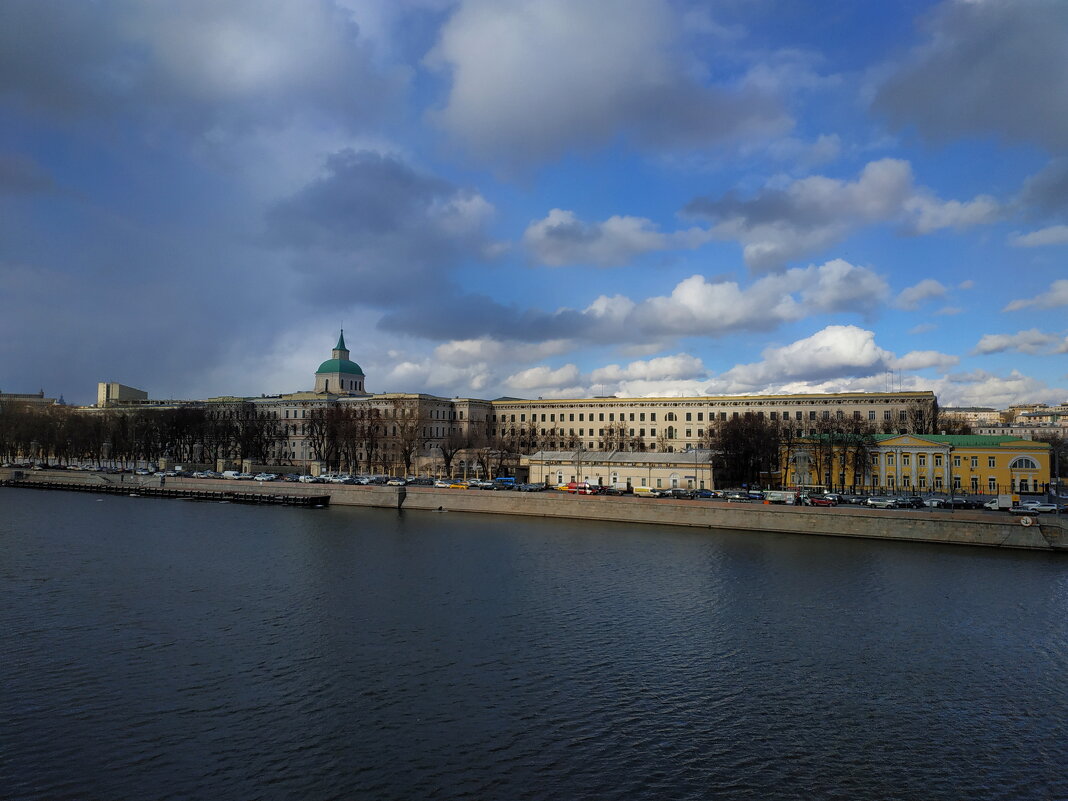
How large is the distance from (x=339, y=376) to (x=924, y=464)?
9122 centimetres

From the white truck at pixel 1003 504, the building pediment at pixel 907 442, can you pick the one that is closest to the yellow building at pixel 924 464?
the building pediment at pixel 907 442

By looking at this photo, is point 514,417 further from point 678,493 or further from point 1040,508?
point 1040,508

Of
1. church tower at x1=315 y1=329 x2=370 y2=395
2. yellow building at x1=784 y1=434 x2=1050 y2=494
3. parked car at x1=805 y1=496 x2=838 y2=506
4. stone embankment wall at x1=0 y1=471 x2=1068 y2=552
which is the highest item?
church tower at x1=315 y1=329 x2=370 y2=395

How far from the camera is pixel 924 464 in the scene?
67750 millimetres

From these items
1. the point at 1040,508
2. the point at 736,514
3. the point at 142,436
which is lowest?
the point at 736,514

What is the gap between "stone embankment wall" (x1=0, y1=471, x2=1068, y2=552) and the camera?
4084 cm

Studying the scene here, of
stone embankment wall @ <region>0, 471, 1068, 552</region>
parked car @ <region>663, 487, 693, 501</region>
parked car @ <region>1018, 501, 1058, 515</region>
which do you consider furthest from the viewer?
parked car @ <region>663, 487, 693, 501</region>

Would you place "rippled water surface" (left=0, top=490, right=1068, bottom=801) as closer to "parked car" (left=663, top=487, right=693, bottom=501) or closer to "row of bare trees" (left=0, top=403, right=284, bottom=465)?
"parked car" (left=663, top=487, right=693, bottom=501)

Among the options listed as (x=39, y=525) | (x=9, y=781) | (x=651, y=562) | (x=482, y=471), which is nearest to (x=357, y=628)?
(x=9, y=781)

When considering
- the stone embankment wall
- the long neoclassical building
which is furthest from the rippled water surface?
the long neoclassical building

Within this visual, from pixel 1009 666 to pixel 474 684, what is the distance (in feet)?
48.3

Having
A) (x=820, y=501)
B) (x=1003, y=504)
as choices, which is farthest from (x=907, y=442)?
(x=820, y=501)

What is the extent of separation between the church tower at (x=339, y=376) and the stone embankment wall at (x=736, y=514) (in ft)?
190

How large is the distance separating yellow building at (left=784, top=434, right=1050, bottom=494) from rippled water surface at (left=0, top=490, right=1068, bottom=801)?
3242 centimetres
